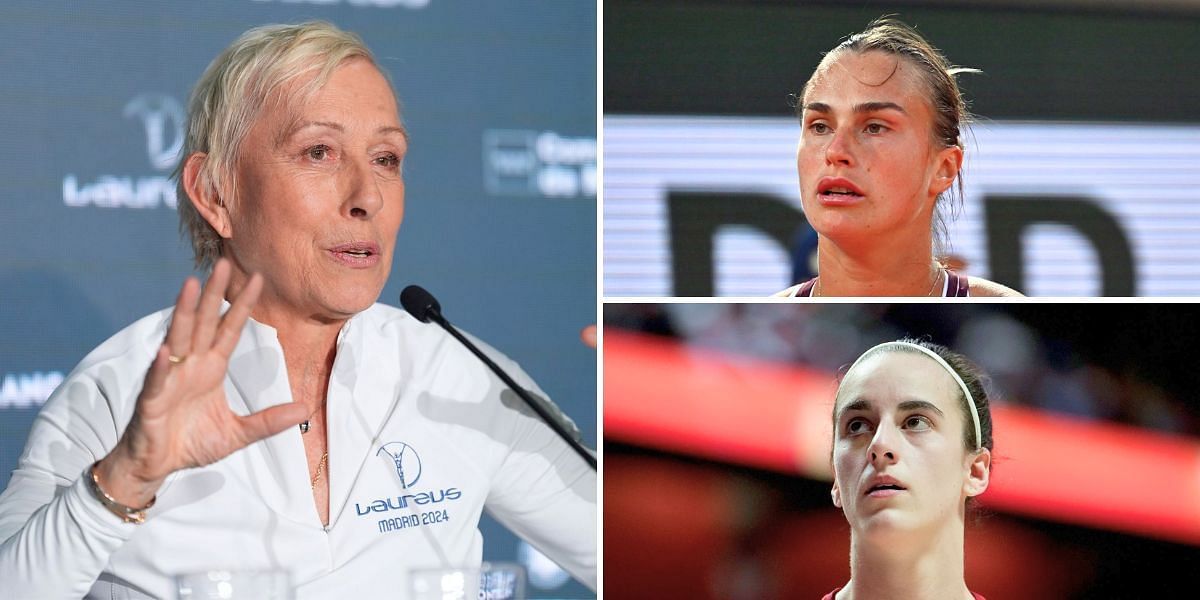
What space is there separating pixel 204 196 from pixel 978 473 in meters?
1.45

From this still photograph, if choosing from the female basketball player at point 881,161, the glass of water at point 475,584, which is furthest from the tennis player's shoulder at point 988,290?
the glass of water at point 475,584

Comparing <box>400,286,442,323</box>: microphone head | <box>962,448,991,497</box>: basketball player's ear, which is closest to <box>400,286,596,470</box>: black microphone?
<box>400,286,442,323</box>: microphone head

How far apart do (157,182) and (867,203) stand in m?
1.23

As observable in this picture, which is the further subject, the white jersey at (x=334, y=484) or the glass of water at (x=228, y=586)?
the white jersey at (x=334, y=484)

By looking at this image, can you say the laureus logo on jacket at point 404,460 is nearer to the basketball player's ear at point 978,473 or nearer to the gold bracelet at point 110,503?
the gold bracelet at point 110,503

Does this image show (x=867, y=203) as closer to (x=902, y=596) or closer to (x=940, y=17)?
(x=940, y=17)

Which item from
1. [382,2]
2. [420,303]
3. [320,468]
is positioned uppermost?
[382,2]

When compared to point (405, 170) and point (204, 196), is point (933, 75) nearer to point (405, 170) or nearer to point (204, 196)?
point (405, 170)

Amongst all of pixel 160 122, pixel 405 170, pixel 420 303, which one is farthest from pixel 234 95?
pixel 420 303

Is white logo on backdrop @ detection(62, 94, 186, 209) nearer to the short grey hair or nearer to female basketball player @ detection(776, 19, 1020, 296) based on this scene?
the short grey hair

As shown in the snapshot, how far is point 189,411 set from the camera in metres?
1.85

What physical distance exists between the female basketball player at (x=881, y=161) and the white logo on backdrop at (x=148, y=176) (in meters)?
1.12

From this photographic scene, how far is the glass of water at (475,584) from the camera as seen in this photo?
1758mm

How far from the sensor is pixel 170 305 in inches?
86.3
